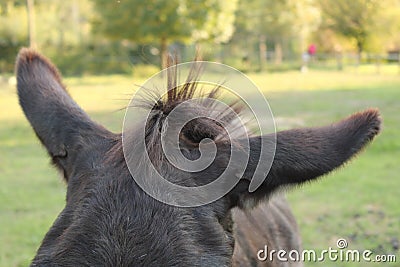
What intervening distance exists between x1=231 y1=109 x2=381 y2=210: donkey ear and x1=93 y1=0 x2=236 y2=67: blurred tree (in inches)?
962

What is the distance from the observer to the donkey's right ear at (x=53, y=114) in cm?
263

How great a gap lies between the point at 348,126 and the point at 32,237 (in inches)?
229

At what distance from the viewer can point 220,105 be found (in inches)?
108

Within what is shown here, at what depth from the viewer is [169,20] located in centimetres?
2980

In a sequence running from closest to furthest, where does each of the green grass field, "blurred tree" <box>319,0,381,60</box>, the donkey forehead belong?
the donkey forehead → the green grass field → "blurred tree" <box>319,0,381,60</box>

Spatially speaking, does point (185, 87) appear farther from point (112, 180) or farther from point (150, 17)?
point (150, 17)

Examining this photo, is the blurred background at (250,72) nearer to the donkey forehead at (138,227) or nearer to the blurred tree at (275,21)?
the blurred tree at (275,21)

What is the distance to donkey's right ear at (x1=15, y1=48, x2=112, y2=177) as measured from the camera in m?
2.63

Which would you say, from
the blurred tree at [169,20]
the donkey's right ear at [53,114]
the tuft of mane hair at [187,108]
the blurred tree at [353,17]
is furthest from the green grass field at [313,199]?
the blurred tree at [353,17]

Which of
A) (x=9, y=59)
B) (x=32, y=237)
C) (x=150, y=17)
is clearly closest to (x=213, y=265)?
(x=32, y=237)

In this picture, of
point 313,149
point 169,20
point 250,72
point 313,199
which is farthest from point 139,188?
point 250,72

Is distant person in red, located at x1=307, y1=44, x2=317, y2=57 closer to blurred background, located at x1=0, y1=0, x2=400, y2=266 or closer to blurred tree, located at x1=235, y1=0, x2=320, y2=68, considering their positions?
blurred background, located at x1=0, y1=0, x2=400, y2=266
